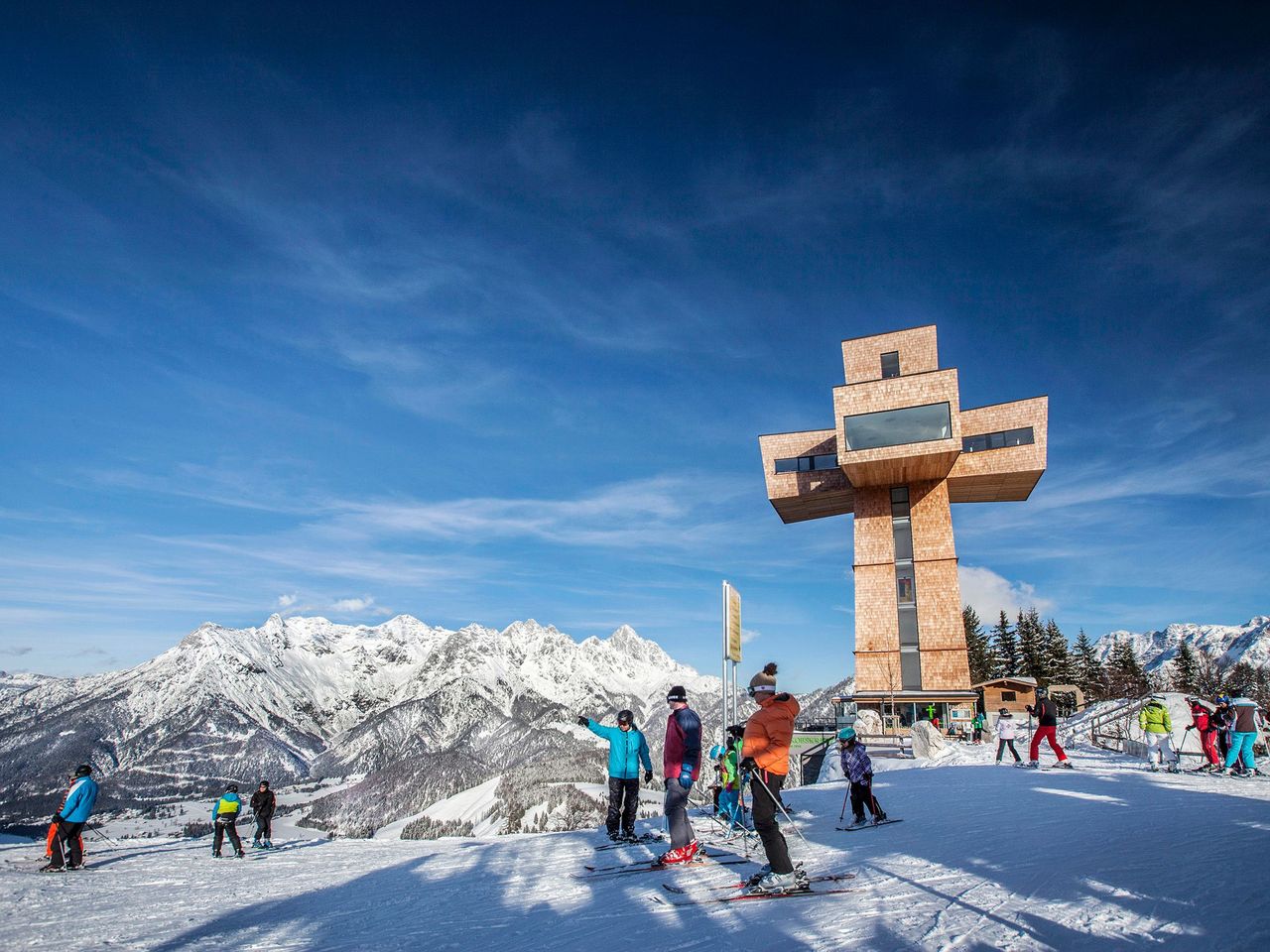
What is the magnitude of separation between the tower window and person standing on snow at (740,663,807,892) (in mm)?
38166

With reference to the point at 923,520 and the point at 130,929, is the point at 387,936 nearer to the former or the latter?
the point at 130,929

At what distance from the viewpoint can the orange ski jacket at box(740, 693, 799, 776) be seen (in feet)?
25.1

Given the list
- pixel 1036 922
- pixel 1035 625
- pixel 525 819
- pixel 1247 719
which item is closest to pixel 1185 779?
pixel 1247 719

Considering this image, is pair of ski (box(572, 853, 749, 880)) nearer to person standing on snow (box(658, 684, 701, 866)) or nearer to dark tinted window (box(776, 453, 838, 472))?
person standing on snow (box(658, 684, 701, 866))

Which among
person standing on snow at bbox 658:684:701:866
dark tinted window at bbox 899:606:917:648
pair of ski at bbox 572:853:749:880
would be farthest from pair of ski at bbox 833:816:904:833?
dark tinted window at bbox 899:606:917:648

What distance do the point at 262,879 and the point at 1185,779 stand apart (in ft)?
60.0

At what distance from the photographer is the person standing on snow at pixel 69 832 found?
12.2 m

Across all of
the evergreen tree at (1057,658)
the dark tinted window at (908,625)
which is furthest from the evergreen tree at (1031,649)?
the dark tinted window at (908,625)

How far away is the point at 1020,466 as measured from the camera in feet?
129

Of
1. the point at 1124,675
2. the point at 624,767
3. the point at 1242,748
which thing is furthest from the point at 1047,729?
the point at 1124,675

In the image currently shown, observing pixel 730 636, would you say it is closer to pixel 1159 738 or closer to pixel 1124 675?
pixel 1159 738

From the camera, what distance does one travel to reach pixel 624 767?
11.4 metres

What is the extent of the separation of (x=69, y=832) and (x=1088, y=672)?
87537 mm

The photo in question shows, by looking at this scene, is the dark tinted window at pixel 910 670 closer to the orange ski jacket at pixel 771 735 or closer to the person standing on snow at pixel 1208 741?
the person standing on snow at pixel 1208 741
